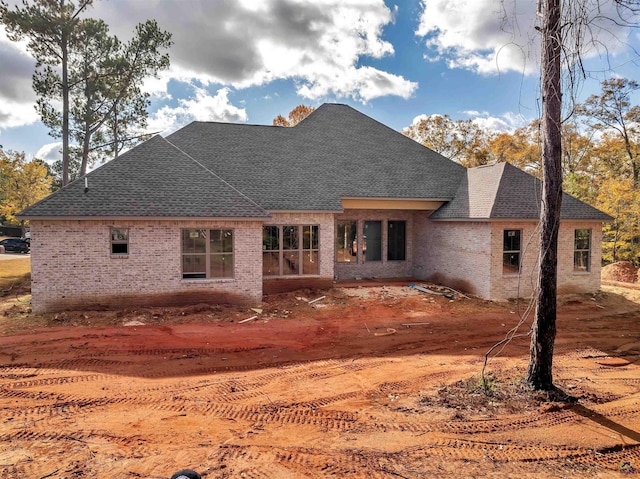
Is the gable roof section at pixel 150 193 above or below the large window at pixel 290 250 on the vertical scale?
above

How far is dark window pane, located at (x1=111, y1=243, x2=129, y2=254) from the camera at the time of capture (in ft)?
40.6

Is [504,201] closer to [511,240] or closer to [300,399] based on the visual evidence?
[511,240]

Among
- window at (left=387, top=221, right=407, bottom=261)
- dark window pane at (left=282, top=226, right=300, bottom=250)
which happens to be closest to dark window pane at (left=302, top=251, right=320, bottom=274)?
dark window pane at (left=282, top=226, right=300, bottom=250)

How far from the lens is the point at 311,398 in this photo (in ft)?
22.2

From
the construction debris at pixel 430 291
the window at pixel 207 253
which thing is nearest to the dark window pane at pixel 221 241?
the window at pixel 207 253

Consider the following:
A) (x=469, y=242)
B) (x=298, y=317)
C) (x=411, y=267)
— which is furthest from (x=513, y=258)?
(x=298, y=317)

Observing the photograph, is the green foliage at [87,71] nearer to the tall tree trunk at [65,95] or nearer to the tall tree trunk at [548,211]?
the tall tree trunk at [65,95]

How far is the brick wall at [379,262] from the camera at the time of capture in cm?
1872

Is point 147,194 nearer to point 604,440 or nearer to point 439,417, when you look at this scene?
point 439,417

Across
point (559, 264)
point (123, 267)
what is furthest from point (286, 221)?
point (559, 264)

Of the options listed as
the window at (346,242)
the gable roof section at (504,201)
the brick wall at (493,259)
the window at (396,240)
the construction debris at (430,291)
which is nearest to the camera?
the brick wall at (493,259)

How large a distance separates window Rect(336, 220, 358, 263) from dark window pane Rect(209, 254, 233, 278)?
6.42 meters

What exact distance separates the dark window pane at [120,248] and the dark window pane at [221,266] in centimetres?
268

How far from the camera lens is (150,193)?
1300 centimetres
